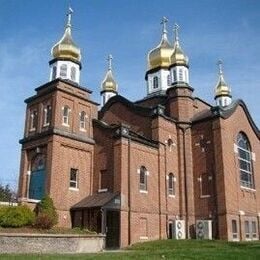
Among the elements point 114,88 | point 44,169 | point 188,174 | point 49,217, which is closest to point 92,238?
point 49,217

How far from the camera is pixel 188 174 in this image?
113 ft

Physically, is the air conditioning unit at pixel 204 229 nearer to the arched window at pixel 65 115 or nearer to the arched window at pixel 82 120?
the arched window at pixel 82 120

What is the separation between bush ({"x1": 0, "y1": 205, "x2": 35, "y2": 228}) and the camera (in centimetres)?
2352

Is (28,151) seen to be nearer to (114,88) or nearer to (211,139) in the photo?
(211,139)

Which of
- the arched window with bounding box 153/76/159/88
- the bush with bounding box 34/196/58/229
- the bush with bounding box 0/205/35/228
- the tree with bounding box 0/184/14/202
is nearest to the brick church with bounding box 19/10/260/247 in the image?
the bush with bounding box 34/196/58/229

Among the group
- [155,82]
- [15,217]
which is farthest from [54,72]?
[15,217]

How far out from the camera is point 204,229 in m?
31.9

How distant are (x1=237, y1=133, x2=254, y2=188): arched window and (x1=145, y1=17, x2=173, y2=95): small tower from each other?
9107 millimetres

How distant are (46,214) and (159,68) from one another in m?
21.7

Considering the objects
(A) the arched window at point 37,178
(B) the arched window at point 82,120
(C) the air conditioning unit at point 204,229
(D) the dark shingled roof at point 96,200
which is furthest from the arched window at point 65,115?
(C) the air conditioning unit at point 204,229

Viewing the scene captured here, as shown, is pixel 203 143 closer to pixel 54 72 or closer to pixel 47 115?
pixel 47 115

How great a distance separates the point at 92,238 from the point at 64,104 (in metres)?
11.5

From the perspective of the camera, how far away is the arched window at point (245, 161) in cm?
3722

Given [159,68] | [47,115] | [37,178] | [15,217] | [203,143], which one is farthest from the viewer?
[159,68]
